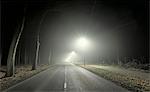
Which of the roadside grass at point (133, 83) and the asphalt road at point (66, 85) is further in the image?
the roadside grass at point (133, 83)

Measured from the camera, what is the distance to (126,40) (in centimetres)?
4141

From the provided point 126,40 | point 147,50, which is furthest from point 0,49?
point 147,50

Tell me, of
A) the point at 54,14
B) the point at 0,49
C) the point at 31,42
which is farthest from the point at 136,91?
the point at 31,42

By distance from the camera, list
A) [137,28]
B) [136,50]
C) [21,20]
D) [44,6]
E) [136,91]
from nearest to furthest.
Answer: [136,91], [21,20], [44,6], [137,28], [136,50]

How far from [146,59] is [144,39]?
13.4 feet

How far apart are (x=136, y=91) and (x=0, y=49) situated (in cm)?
3497

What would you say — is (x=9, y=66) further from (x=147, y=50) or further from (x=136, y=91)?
(x=147, y=50)

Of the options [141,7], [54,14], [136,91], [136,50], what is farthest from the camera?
[136,50]

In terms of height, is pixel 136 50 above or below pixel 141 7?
below

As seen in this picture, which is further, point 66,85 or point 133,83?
point 133,83

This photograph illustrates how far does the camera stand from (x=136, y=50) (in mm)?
39125

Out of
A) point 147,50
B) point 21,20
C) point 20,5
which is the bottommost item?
point 147,50

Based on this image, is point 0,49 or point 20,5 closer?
point 20,5

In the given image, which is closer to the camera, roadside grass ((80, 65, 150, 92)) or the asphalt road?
the asphalt road
